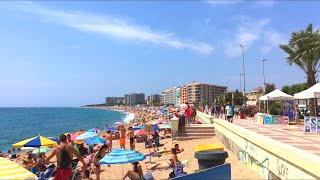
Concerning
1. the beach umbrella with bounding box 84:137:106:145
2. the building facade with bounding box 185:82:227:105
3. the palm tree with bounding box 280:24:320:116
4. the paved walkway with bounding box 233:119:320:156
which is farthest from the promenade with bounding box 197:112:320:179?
the building facade with bounding box 185:82:227:105

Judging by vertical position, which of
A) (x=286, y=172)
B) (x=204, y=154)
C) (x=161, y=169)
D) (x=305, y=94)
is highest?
(x=305, y=94)

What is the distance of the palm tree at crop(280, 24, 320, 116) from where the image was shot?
72.2ft

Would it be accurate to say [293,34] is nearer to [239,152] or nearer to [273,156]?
[239,152]

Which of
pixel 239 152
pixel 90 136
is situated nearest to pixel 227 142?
pixel 239 152

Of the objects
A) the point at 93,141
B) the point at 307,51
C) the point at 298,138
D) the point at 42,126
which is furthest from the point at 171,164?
the point at 42,126

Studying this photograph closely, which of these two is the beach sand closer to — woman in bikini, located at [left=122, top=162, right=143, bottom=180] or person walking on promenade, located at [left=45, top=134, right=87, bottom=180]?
woman in bikini, located at [left=122, top=162, right=143, bottom=180]

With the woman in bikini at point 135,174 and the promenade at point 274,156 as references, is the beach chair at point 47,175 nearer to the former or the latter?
the woman in bikini at point 135,174

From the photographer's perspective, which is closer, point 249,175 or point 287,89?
point 249,175

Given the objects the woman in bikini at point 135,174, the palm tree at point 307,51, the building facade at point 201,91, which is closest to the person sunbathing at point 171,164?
the woman in bikini at point 135,174

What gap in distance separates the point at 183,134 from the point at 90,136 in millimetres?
5490

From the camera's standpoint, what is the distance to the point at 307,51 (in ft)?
74.1

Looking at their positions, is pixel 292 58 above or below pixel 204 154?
above

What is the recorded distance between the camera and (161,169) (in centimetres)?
1233

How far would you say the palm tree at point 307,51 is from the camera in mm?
22000
